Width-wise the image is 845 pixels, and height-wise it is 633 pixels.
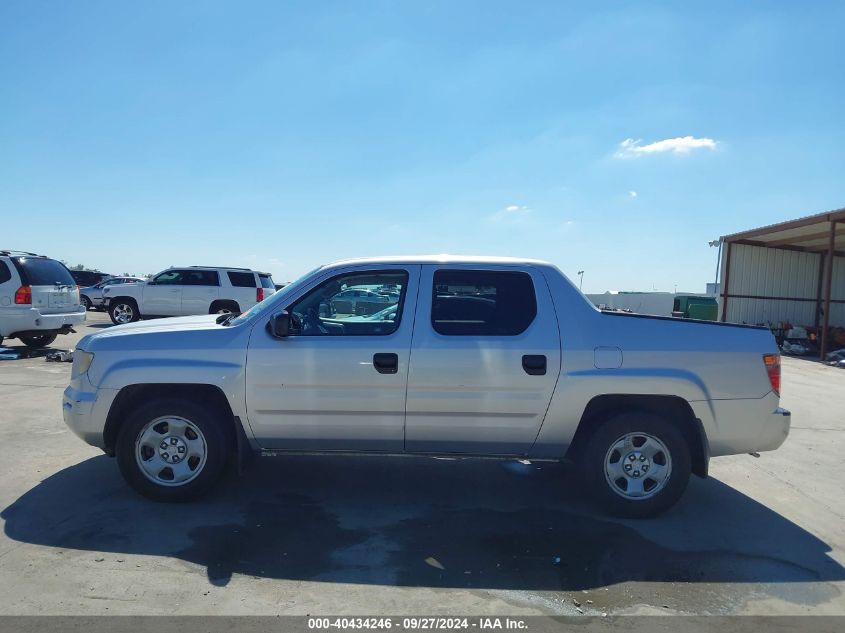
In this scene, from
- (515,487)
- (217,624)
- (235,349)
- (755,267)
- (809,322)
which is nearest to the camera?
(217,624)

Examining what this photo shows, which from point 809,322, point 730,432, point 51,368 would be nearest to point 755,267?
point 809,322

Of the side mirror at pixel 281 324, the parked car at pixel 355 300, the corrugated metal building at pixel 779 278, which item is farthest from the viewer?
the corrugated metal building at pixel 779 278

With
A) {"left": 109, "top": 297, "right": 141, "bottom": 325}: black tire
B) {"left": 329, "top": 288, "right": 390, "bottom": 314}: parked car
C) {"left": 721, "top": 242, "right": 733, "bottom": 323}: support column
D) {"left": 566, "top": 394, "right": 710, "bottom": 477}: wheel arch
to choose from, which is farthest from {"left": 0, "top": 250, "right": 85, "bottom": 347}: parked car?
{"left": 721, "top": 242, "right": 733, "bottom": 323}: support column

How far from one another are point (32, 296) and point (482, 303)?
9.84 m

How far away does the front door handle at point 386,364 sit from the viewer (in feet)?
14.0

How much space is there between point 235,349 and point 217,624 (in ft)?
6.27

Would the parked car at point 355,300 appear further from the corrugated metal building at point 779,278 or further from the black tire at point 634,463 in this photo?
the corrugated metal building at point 779,278

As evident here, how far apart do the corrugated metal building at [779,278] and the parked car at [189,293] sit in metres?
16.9

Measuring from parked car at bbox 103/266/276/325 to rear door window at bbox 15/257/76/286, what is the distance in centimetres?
524

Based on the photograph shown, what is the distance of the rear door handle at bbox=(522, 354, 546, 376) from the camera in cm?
425

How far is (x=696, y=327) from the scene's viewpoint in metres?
4.37

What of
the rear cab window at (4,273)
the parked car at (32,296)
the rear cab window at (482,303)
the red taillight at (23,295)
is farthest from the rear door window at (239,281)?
the rear cab window at (482,303)

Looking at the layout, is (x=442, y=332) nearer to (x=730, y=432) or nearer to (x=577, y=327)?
(x=577, y=327)

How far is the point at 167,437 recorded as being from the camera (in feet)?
14.6
